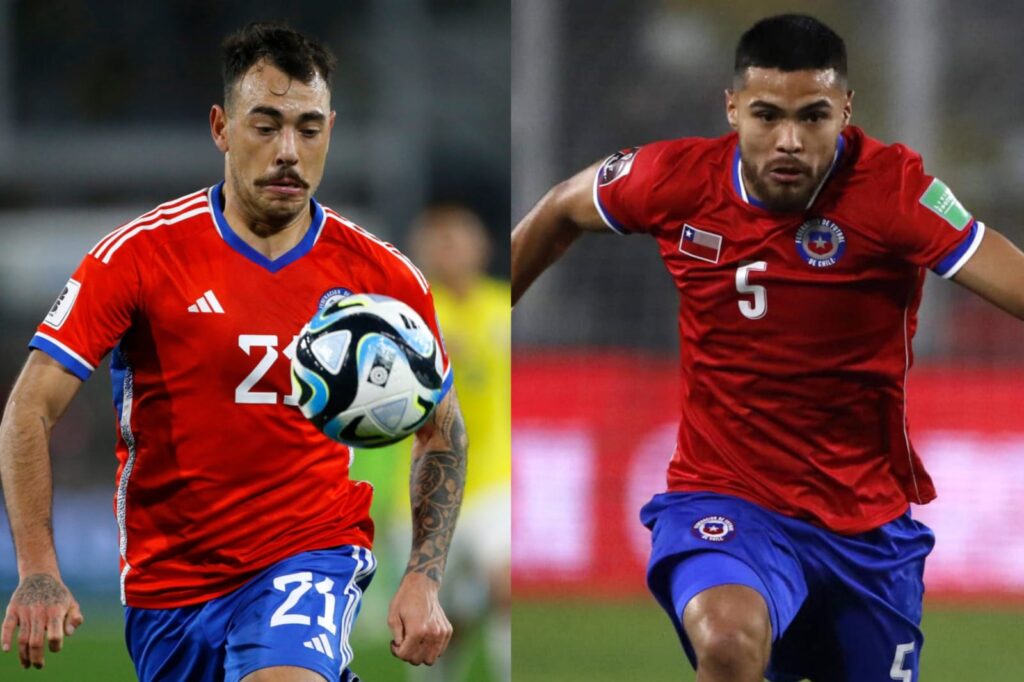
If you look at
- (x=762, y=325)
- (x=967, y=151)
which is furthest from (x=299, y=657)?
(x=967, y=151)

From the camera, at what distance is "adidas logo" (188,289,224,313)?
4141mm

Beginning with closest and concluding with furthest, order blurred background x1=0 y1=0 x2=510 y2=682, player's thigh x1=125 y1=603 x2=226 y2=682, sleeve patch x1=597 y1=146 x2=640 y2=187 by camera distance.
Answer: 1. player's thigh x1=125 y1=603 x2=226 y2=682
2. sleeve patch x1=597 y1=146 x2=640 y2=187
3. blurred background x1=0 y1=0 x2=510 y2=682

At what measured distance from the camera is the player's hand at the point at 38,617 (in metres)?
3.62

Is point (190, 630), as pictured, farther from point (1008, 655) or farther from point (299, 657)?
point (1008, 655)

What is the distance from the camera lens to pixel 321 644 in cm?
387

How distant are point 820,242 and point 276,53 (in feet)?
5.28

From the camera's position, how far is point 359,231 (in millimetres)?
4477

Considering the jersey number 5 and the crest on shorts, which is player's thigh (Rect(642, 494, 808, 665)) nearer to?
the crest on shorts

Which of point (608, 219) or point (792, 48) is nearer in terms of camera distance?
point (792, 48)

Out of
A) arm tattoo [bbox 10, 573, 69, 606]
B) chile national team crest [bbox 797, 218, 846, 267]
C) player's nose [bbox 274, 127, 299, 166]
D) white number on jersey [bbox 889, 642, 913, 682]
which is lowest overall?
white number on jersey [bbox 889, 642, 913, 682]

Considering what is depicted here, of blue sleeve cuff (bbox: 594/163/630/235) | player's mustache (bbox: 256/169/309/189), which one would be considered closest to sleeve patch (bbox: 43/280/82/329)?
player's mustache (bbox: 256/169/309/189)

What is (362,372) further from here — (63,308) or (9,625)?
(9,625)

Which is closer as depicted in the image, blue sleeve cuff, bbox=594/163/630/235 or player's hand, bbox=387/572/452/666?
player's hand, bbox=387/572/452/666

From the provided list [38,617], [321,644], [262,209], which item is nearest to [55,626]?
[38,617]
